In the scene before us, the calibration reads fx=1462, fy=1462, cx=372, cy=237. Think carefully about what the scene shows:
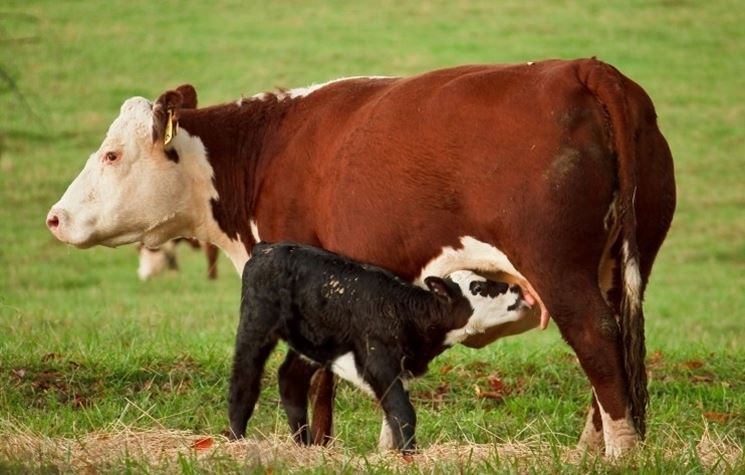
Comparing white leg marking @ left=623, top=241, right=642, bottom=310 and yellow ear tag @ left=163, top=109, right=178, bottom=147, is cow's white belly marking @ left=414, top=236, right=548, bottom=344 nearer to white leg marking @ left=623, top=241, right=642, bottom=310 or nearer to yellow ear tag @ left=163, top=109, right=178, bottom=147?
white leg marking @ left=623, top=241, right=642, bottom=310

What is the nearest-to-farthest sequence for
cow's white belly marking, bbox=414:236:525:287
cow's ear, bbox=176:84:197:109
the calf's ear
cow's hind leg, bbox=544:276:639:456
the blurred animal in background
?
cow's hind leg, bbox=544:276:639:456
cow's white belly marking, bbox=414:236:525:287
the calf's ear
cow's ear, bbox=176:84:197:109
the blurred animal in background

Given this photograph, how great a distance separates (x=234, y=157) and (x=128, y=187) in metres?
0.65

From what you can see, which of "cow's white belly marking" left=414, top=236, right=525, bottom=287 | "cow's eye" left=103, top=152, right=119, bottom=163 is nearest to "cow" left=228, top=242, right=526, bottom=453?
"cow's white belly marking" left=414, top=236, right=525, bottom=287

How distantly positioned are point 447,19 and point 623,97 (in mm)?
25528

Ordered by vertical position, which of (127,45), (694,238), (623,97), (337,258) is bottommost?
(694,238)

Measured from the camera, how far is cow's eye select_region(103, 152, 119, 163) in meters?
8.62

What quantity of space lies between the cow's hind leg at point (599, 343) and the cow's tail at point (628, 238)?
0.17ft

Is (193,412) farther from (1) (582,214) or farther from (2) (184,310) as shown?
(2) (184,310)

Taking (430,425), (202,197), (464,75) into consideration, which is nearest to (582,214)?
(464,75)

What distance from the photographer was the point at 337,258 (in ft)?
24.7

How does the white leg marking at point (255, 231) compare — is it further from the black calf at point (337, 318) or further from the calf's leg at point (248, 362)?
the calf's leg at point (248, 362)

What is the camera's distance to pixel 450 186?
23.7 ft

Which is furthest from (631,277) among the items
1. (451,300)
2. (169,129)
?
(169,129)

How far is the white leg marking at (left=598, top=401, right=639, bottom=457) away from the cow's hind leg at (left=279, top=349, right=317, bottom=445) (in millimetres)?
1731
